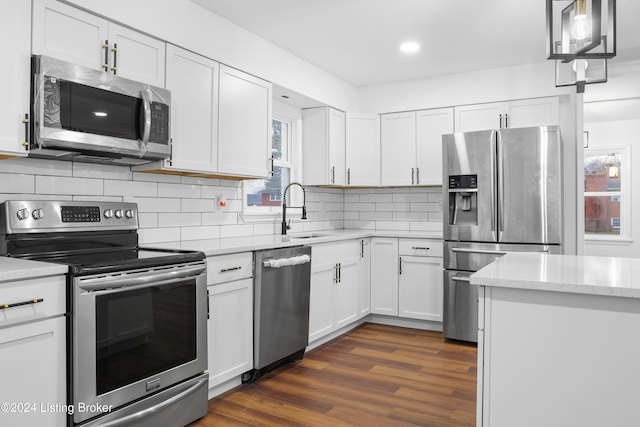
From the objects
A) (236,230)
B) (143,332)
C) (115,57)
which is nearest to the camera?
(143,332)

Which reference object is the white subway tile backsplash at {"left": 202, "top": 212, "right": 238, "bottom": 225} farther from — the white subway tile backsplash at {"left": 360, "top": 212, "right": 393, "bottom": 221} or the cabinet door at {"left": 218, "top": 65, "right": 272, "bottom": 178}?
the white subway tile backsplash at {"left": 360, "top": 212, "right": 393, "bottom": 221}

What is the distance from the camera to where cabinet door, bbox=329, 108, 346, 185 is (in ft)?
14.8

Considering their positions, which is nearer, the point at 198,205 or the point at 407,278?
the point at 198,205

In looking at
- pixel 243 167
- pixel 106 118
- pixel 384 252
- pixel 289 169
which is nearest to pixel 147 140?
pixel 106 118

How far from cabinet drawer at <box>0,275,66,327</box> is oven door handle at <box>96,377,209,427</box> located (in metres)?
0.55

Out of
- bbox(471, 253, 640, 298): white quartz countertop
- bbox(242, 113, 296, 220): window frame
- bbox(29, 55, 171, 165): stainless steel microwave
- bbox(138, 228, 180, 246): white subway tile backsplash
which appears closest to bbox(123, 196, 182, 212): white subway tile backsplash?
bbox(138, 228, 180, 246): white subway tile backsplash

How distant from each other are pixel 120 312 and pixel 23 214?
0.69m

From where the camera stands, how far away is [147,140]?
2525mm

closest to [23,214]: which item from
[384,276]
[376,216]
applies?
[384,276]

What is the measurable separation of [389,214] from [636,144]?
291 cm

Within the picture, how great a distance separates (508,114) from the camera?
13.9ft

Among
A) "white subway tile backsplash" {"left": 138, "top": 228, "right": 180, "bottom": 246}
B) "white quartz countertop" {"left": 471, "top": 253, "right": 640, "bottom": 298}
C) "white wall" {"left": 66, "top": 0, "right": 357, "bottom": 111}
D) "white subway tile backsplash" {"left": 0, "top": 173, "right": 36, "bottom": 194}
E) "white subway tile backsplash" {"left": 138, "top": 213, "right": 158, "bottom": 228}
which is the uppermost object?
"white wall" {"left": 66, "top": 0, "right": 357, "bottom": 111}

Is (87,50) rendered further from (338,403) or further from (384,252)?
(384,252)

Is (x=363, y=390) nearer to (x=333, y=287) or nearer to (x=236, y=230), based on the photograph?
(x=333, y=287)
